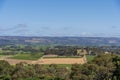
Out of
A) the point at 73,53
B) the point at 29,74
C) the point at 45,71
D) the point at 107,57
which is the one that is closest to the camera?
A: the point at 107,57

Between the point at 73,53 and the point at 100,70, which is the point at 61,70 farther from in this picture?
the point at 73,53

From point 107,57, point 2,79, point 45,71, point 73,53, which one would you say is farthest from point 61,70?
point 73,53

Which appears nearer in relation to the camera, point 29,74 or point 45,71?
point 29,74

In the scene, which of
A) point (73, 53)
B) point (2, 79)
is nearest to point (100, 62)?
point (2, 79)

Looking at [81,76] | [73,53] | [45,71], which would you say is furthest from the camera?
[73,53]

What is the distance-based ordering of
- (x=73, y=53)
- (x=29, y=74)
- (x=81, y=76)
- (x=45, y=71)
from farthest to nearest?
(x=73, y=53) → (x=45, y=71) → (x=29, y=74) → (x=81, y=76)

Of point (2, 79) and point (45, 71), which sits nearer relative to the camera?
point (2, 79)

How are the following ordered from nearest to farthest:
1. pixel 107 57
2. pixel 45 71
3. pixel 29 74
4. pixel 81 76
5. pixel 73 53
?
pixel 81 76
pixel 107 57
pixel 29 74
pixel 45 71
pixel 73 53

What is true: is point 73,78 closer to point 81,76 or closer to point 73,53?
point 81,76
